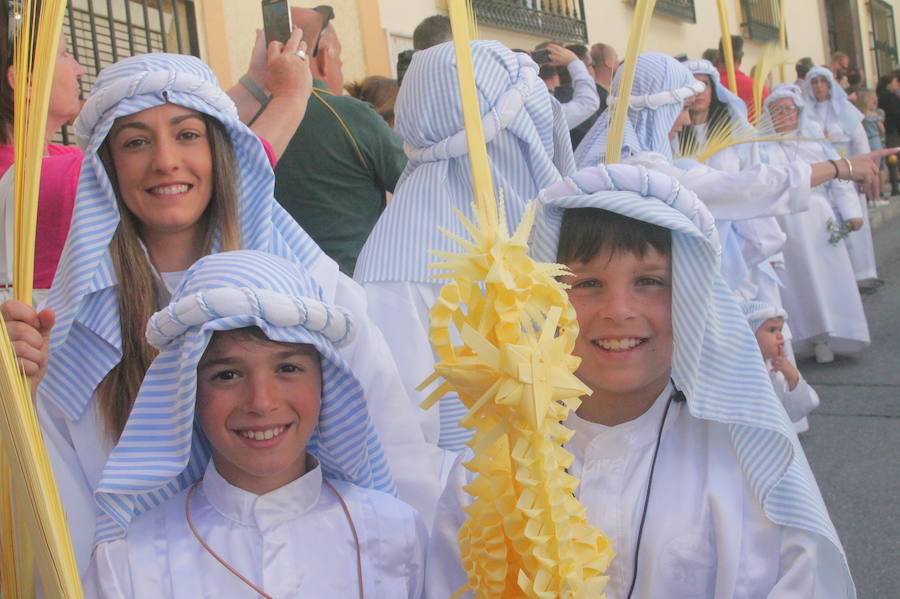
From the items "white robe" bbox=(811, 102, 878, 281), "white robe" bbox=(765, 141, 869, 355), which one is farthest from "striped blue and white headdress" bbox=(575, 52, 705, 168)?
"white robe" bbox=(811, 102, 878, 281)

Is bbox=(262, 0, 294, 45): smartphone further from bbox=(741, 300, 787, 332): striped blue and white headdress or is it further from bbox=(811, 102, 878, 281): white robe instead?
bbox=(811, 102, 878, 281): white robe

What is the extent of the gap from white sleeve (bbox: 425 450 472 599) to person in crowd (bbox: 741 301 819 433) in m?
3.01

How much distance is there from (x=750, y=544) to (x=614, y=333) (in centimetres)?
50

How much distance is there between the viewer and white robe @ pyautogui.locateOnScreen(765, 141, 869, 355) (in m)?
7.06

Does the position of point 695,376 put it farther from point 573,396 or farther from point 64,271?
point 64,271

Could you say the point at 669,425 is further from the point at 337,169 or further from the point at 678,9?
the point at 678,9

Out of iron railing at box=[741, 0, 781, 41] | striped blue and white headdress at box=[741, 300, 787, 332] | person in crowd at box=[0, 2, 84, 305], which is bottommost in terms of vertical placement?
striped blue and white headdress at box=[741, 300, 787, 332]

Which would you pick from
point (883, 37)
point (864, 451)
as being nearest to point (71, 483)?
point (864, 451)

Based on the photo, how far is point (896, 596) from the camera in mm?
3693

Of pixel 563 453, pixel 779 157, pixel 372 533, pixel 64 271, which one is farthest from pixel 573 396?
pixel 779 157

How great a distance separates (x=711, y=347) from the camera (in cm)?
224

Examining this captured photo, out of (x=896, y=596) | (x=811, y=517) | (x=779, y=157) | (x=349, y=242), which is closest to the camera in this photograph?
(x=811, y=517)

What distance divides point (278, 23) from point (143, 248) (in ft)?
4.18

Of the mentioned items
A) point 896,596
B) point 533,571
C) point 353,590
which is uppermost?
point 533,571
